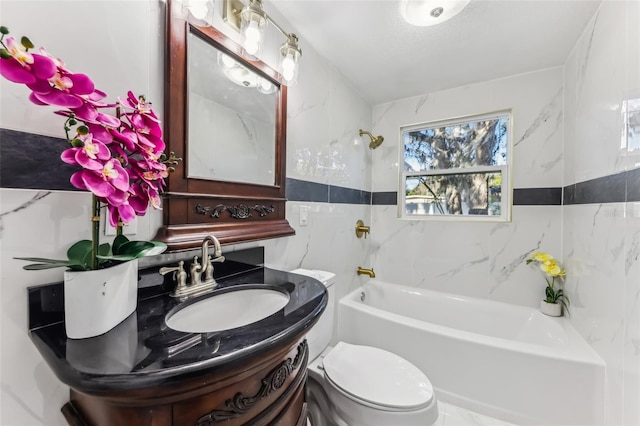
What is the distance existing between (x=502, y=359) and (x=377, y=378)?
0.83m

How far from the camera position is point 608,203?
122 cm

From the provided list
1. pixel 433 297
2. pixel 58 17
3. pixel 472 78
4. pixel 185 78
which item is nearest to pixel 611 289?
pixel 433 297

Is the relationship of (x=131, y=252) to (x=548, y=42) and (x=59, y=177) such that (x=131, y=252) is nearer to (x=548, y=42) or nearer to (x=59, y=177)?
(x=59, y=177)

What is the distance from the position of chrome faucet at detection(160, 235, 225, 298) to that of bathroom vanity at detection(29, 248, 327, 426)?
87mm

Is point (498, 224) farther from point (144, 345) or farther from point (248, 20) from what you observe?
point (144, 345)

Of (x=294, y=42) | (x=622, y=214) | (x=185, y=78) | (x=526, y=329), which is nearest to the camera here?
(x=185, y=78)

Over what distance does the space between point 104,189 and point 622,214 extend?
6.15ft

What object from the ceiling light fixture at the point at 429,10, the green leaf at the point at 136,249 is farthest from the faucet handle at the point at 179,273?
the ceiling light fixture at the point at 429,10

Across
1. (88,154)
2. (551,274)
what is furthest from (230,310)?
(551,274)

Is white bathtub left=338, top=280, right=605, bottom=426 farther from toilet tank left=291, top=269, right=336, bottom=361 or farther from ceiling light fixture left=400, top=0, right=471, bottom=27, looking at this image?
ceiling light fixture left=400, top=0, right=471, bottom=27

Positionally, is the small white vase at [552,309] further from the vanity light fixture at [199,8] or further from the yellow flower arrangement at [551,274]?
the vanity light fixture at [199,8]

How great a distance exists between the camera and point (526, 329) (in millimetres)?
1833

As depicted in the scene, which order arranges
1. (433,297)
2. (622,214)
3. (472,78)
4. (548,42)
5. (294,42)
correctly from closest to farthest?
(622,214) → (294,42) → (548,42) → (472,78) → (433,297)

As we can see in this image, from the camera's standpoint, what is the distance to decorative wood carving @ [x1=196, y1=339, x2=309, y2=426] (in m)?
0.51
